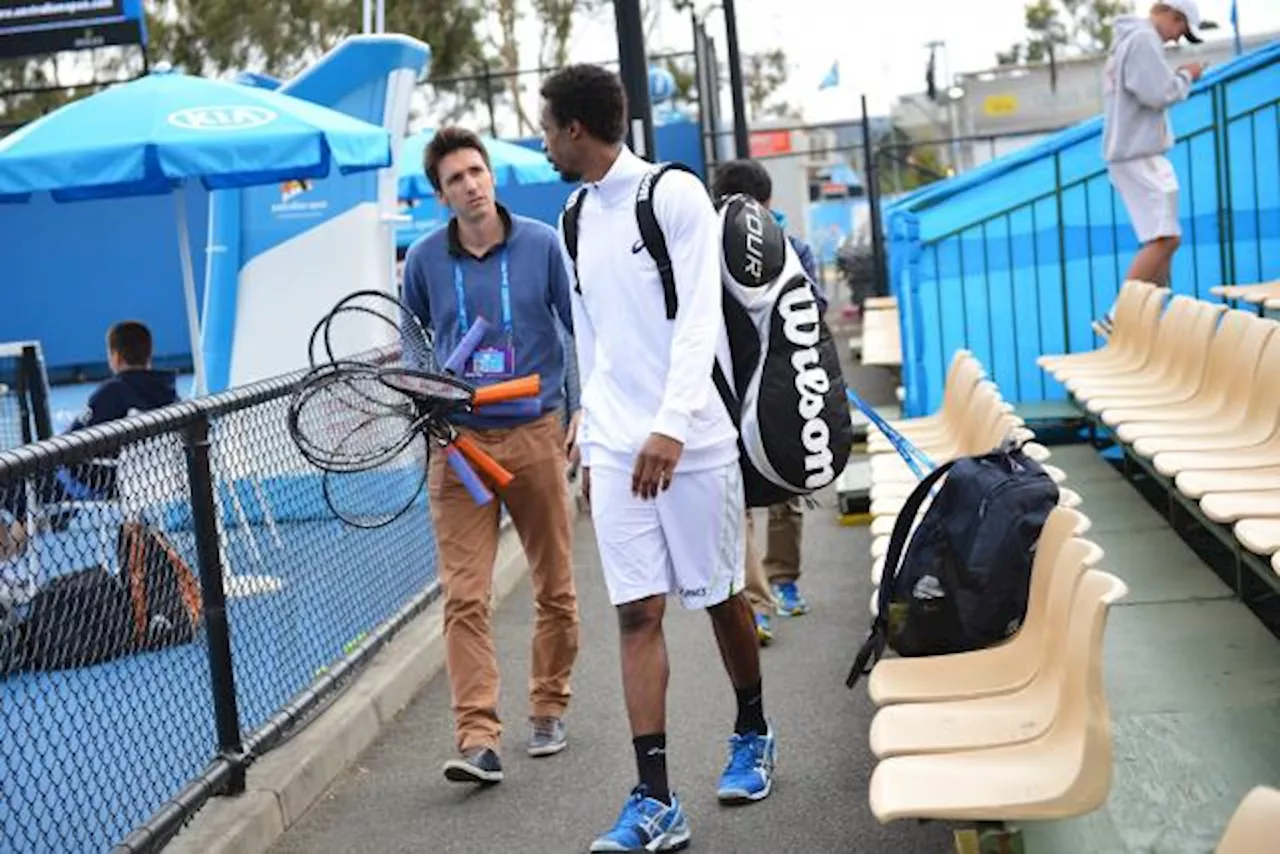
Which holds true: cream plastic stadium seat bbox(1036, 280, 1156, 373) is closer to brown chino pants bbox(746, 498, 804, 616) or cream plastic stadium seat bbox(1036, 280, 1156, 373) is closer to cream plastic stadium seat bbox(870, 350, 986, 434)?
cream plastic stadium seat bbox(870, 350, 986, 434)

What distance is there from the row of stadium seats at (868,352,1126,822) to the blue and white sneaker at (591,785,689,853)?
68cm

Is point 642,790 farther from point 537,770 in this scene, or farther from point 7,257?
point 7,257

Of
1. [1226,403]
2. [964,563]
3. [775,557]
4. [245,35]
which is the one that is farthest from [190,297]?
[245,35]

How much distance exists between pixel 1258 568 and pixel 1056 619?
1856mm

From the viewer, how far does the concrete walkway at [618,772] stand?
5.64 meters

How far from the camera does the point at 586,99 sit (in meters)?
5.38

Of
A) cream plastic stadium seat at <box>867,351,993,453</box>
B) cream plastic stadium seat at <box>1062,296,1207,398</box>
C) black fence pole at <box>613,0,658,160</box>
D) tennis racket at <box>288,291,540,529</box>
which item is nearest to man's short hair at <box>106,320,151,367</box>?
black fence pole at <box>613,0,658,160</box>

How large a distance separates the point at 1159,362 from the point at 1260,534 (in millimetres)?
4054

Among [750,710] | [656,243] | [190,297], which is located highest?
[656,243]

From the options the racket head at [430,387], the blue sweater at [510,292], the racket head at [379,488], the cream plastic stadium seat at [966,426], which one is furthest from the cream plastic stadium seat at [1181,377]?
the racket head at [430,387]

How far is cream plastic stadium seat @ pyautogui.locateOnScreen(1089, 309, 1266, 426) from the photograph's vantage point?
26.0ft

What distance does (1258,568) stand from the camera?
20.4 feet

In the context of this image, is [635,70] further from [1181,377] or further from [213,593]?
[213,593]

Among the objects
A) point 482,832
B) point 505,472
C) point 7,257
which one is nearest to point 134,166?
point 505,472
